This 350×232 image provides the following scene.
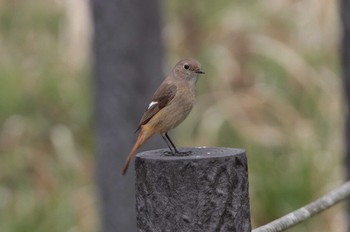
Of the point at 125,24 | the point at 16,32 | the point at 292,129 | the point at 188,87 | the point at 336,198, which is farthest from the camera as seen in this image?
the point at 16,32

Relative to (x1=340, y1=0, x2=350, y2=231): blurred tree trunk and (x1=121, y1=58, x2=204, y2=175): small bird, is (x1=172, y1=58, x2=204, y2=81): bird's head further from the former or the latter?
(x1=340, y1=0, x2=350, y2=231): blurred tree trunk

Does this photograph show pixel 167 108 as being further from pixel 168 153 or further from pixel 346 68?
pixel 346 68

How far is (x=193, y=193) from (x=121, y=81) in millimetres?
3013

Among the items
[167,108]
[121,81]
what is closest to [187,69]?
[167,108]

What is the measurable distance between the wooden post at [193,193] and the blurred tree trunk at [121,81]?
2908mm

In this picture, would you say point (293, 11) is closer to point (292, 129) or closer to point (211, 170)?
point (292, 129)

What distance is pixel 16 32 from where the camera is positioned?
27.4 feet

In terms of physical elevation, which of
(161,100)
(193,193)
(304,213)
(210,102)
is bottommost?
(210,102)

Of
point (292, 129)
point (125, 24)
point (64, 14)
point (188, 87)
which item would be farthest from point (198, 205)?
point (64, 14)

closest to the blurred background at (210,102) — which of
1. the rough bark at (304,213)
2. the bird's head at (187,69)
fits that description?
the bird's head at (187,69)

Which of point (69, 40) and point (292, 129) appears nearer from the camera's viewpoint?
point (292, 129)

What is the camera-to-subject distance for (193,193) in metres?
1.97

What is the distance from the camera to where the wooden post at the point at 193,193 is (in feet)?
6.47

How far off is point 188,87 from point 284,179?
3352mm
